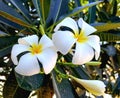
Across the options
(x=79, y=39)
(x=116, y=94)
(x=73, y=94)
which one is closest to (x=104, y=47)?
(x=116, y=94)

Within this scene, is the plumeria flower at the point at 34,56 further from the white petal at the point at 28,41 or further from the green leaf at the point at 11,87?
the green leaf at the point at 11,87

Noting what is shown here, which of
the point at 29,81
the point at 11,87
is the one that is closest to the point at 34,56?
the point at 29,81

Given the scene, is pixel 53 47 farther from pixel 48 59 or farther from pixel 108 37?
pixel 108 37

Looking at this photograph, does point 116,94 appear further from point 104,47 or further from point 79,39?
point 79,39

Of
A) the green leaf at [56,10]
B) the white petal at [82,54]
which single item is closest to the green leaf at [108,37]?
the green leaf at [56,10]

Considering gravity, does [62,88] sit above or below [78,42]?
below

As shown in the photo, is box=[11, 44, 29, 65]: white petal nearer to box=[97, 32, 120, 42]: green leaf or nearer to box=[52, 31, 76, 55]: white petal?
box=[52, 31, 76, 55]: white petal
